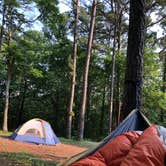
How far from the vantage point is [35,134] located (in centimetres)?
1341

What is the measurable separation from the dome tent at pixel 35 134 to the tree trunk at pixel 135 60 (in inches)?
303

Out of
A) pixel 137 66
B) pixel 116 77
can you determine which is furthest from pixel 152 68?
pixel 137 66

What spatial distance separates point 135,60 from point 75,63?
15977 mm

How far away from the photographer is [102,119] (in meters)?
36.4

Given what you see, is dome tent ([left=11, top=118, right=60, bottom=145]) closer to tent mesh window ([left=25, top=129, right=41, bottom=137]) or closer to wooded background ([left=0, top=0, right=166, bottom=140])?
tent mesh window ([left=25, top=129, right=41, bottom=137])

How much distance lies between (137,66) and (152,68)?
76.7ft

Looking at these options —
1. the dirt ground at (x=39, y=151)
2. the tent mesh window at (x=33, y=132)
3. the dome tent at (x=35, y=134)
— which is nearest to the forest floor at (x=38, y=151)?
the dirt ground at (x=39, y=151)

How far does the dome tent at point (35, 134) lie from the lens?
13273mm

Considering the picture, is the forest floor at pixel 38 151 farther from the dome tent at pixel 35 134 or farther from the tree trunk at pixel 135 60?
the tree trunk at pixel 135 60

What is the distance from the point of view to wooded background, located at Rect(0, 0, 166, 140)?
21.9m

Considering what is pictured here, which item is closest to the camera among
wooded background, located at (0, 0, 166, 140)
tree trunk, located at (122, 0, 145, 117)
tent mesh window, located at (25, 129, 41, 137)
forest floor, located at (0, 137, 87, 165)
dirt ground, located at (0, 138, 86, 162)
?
tree trunk, located at (122, 0, 145, 117)

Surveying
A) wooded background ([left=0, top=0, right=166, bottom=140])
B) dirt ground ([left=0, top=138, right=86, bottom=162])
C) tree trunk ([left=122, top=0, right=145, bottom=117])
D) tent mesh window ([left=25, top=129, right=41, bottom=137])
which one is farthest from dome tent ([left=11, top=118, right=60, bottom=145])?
tree trunk ([left=122, top=0, right=145, bottom=117])

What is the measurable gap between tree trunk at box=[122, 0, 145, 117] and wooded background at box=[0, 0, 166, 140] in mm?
7531

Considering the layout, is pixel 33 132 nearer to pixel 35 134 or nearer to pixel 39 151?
pixel 35 134
